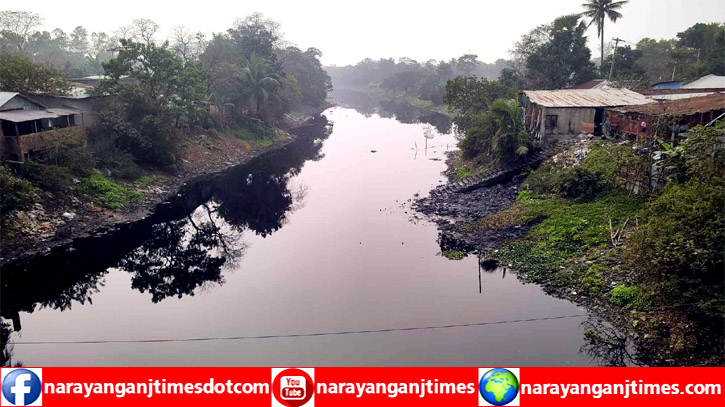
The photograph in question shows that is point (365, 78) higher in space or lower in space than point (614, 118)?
higher

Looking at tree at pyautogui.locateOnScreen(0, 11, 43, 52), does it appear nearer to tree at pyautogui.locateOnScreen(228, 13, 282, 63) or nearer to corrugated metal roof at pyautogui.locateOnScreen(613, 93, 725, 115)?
tree at pyautogui.locateOnScreen(228, 13, 282, 63)

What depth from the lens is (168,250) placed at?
73.0 ft

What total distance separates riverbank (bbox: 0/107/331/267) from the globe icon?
18.2 metres

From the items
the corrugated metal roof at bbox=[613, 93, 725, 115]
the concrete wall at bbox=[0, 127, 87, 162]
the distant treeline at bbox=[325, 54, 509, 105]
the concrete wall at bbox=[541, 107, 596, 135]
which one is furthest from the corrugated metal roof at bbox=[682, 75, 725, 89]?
the concrete wall at bbox=[0, 127, 87, 162]

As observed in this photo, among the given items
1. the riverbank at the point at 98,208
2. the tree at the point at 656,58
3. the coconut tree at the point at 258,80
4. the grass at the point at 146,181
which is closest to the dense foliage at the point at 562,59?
the tree at the point at 656,58

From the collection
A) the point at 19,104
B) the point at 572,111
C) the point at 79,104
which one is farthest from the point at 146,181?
the point at 572,111

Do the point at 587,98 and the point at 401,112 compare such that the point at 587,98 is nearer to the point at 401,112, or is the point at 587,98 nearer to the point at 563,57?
the point at 563,57

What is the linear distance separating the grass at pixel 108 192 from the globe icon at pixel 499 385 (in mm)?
22154

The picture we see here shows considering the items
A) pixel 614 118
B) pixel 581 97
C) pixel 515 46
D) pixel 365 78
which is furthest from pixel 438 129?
pixel 365 78

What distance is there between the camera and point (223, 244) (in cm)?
2333

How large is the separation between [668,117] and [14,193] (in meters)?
28.0

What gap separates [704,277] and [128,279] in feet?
62.9

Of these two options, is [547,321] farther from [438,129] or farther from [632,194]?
[438,129]

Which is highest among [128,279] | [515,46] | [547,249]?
[515,46]
